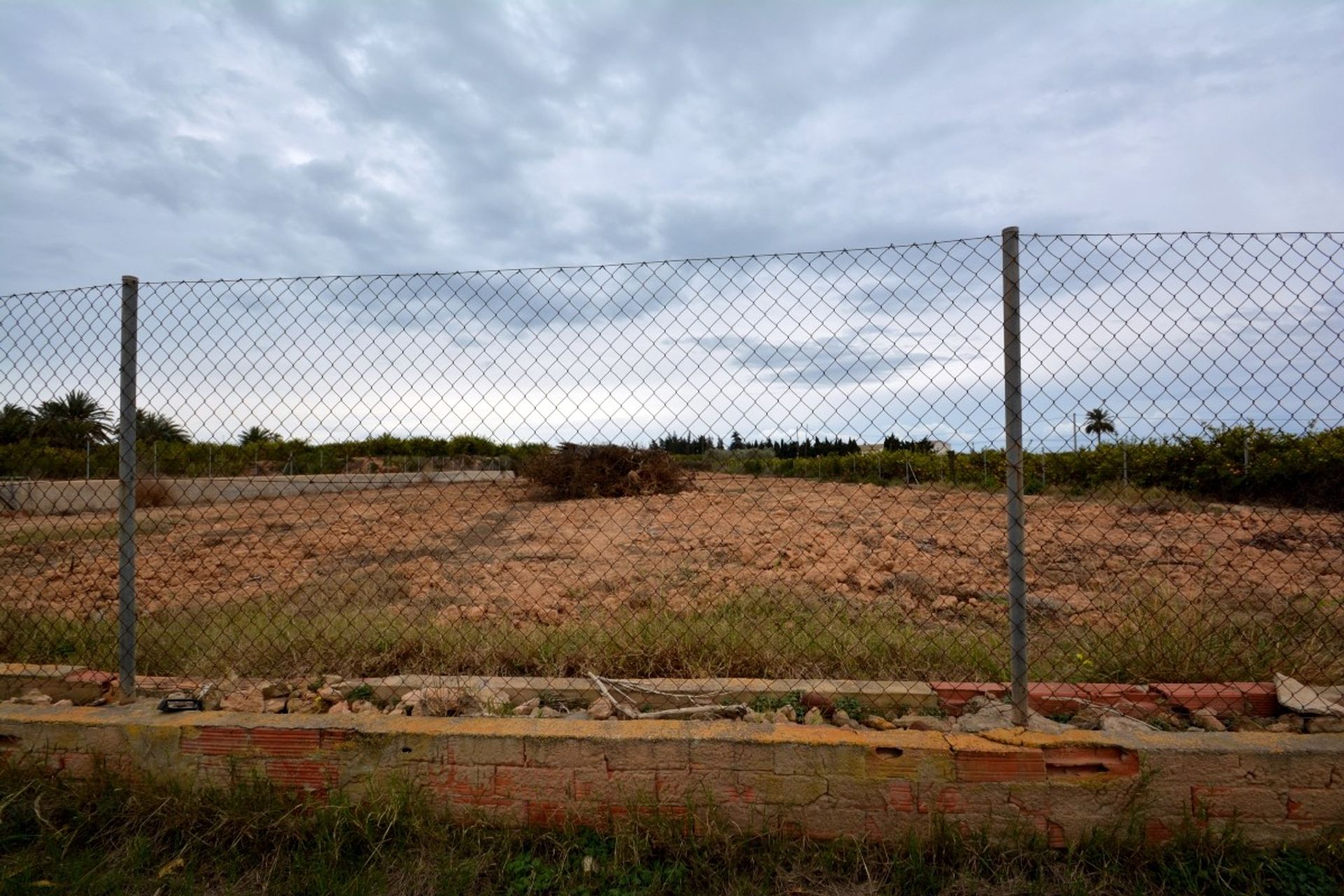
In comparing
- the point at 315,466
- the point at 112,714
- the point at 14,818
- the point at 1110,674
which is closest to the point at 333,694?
the point at 112,714

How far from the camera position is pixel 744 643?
334cm

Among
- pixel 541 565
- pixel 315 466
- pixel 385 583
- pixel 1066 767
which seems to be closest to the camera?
pixel 1066 767

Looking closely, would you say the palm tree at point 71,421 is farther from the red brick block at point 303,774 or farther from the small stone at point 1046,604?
the small stone at point 1046,604

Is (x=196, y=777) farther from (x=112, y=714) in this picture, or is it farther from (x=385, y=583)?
(x=385, y=583)

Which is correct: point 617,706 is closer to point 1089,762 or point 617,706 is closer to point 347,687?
point 347,687

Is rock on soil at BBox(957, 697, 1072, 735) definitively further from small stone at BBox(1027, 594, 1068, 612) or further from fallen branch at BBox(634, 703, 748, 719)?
small stone at BBox(1027, 594, 1068, 612)

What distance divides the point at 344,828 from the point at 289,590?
3.46 metres

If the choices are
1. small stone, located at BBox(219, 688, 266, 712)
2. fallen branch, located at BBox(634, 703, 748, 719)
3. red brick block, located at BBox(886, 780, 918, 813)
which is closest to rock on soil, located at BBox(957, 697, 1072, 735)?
red brick block, located at BBox(886, 780, 918, 813)

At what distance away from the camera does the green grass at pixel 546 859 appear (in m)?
2.16

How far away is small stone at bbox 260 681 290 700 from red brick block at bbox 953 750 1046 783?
2881 mm

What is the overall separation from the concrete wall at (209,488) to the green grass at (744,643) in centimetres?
579

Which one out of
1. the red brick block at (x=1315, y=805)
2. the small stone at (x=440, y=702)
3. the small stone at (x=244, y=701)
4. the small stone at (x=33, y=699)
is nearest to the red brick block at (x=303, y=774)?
the small stone at (x=440, y=702)

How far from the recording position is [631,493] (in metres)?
12.7

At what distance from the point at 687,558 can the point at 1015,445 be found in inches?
158
